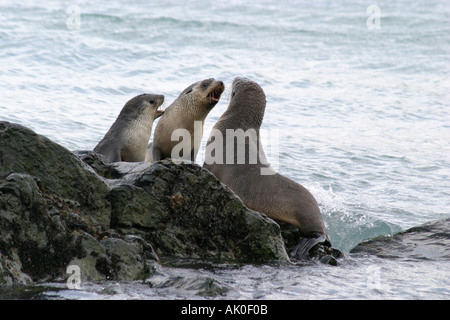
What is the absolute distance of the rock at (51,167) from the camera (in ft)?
16.8

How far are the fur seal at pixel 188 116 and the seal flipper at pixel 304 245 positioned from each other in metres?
2.62

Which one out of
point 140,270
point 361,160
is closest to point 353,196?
point 361,160

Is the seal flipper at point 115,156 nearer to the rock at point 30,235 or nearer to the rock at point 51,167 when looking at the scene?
the rock at point 51,167

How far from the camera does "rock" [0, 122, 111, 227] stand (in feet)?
16.8

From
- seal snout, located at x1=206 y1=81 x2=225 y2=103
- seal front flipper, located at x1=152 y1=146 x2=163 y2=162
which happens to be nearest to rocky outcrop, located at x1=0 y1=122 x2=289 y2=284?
seal front flipper, located at x1=152 y1=146 x2=163 y2=162

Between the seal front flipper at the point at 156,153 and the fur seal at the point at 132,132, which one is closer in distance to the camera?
the fur seal at the point at 132,132

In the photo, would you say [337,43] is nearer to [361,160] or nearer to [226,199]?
[361,160]

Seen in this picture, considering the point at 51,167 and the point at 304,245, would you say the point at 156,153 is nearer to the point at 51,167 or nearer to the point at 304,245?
the point at 304,245

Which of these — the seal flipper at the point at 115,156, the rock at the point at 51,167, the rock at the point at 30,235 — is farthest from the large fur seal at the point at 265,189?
the rock at the point at 30,235

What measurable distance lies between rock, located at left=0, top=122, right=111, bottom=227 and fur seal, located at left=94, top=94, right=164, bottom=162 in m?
2.73

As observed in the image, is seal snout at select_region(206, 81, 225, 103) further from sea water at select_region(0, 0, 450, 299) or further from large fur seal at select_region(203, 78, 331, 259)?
sea water at select_region(0, 0, 450, 299)

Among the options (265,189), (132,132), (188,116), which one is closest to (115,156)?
(132,132)

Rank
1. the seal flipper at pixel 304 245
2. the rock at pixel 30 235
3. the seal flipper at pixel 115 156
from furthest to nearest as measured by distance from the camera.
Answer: the seal flipper at pixel 115 156
the seal flipper at pixel 304 245
the rock at pixel 30 235

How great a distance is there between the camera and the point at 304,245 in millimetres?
6434
